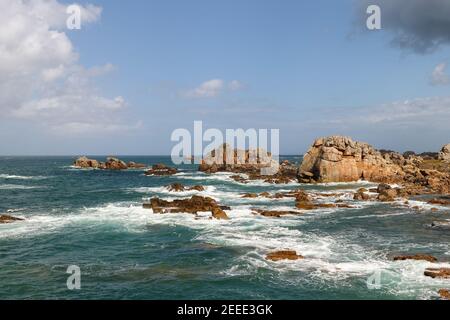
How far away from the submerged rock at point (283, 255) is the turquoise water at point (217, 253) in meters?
0.60

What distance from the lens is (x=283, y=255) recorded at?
2973 centimetres

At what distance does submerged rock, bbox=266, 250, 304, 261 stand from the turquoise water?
0.60 m

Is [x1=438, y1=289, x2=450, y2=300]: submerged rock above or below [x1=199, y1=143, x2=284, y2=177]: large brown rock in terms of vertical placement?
below

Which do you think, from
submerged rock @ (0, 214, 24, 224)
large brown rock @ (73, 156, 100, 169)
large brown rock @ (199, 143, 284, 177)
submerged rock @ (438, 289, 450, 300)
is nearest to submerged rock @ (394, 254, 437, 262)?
submerged rock @ (438, 289, 450, 300)

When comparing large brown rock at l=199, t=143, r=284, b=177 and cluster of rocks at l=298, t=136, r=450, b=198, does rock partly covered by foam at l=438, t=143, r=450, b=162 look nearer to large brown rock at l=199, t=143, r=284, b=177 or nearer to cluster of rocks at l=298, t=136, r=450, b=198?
cluster of rocks at l=298, t=136, r=450, b=198

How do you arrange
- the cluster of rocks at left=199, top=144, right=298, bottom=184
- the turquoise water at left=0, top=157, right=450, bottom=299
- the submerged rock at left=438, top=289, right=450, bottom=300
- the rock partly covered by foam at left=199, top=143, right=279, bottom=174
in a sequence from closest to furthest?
the submerged rock at left=438, top=289, right=450, bottom=300 < the turquoise water at left=0, top=157, right=450, bottom=299 < the cluster of rocks at left=199, top=144, right=298, bottom=184 < the rock partly covered by foam at left=199, top=143, right=279, bottom=174

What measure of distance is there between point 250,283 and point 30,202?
46.8 meters

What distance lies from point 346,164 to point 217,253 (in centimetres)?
6006

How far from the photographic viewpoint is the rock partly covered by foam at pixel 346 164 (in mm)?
85062

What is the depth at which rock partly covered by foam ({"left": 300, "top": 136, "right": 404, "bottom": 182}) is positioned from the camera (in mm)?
85062

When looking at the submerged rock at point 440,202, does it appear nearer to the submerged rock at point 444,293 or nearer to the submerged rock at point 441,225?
the submerged rock at point 441,225

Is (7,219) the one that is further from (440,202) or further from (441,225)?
(440,202)

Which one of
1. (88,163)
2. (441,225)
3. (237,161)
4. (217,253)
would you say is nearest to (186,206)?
(217,253)

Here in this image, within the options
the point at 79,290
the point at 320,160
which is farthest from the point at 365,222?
the point at 320,160
